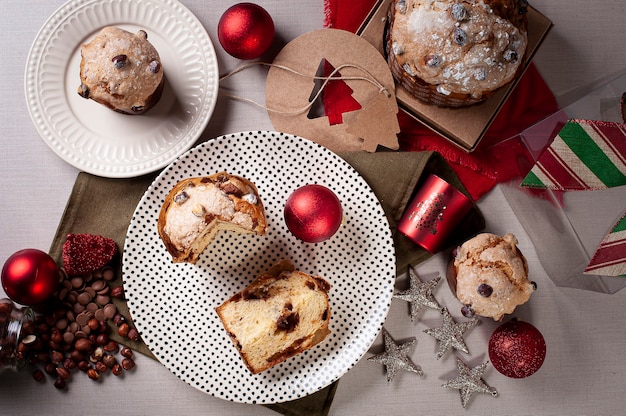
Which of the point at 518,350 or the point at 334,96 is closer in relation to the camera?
the point at 518,350

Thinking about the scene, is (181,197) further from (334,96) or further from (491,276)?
(491,276)

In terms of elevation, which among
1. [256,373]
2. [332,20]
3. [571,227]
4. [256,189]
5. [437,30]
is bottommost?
[256,373]

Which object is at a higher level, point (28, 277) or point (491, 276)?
point (491, 276)

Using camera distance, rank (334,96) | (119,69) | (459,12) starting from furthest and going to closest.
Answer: (334,96)
(119,69)
(459,12)

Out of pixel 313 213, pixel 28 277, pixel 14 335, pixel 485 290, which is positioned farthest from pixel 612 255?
pixel 14 335

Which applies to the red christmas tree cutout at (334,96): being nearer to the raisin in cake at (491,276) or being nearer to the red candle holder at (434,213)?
the red candle holder at (434,213)

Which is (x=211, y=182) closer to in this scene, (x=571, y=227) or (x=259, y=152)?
(x=259, y=152)

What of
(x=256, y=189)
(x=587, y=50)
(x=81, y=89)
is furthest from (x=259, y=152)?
(x=587, y=50)
